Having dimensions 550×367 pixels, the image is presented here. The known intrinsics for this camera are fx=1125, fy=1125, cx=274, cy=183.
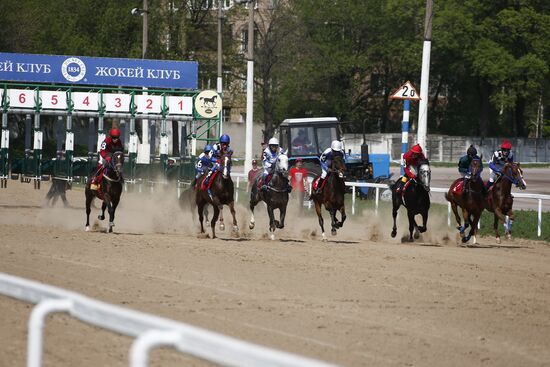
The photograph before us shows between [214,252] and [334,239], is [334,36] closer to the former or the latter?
[334,239]

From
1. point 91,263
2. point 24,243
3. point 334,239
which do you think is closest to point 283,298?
point 91,263

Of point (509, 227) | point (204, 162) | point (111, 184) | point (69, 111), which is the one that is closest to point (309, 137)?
point (69, 111)

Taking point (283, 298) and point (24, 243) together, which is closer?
point (283, 298)

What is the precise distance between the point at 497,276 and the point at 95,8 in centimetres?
4392

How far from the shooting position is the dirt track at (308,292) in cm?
919

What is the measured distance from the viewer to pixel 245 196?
32.8 metres

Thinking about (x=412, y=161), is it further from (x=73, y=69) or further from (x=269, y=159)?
(x=73, y=69)

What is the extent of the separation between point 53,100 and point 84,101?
82cm

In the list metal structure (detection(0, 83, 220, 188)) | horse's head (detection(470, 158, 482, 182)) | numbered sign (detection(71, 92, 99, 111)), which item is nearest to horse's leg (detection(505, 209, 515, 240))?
horse's head (detection(470, 158, 482, 182))

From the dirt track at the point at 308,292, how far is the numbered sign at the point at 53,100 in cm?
788

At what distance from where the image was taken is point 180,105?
30.9m

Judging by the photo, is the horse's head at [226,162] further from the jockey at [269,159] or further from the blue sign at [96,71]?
the blue sign at [96,71]

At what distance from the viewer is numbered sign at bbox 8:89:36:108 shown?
29.5 metres

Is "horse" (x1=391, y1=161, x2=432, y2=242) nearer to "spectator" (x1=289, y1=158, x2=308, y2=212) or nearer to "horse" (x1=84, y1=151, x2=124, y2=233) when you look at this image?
"horse" (x1=84, y1=151, x2=124, y2=233)
